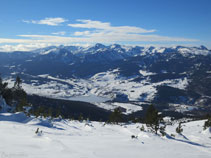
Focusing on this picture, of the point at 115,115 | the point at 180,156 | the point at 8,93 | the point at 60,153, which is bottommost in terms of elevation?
the point at 115,115

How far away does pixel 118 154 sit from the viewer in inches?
534

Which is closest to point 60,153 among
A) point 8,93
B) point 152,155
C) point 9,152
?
point 9,152

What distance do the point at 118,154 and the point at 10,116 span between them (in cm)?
Result: 2275

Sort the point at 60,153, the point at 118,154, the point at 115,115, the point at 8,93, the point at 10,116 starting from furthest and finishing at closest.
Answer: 1. the point at 115,115
2. the point at 8,93
3. the point at 10,116
4. the point at 118,154
5. the point at 60,153

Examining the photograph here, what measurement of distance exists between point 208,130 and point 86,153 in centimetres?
4928

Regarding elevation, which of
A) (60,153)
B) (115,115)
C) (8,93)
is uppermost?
(60,153)

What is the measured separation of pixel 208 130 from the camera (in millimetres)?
52375

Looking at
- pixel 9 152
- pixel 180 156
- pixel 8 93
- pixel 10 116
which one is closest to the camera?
pixel 9 152

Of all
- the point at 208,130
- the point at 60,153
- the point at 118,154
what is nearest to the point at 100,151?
the point at 118,154

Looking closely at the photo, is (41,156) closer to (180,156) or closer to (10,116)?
(180,156)

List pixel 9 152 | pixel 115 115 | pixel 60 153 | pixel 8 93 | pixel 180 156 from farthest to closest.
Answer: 1. pixel 115 115
2. pixel 8 93
3. pixel 180 156
4. pixel 60 153
5. pixel 9 152

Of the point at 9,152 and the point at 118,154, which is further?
the point at 118,154

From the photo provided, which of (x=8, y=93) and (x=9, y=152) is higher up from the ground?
(x=9, y=152)

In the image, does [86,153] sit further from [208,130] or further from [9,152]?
[208,130]
